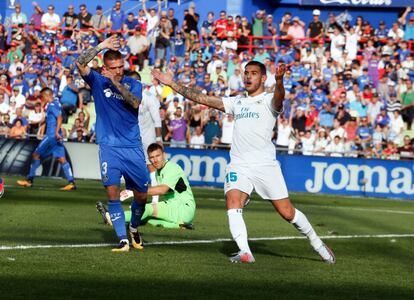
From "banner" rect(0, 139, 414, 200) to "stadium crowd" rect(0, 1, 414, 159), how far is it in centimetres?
38

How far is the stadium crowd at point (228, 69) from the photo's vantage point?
31.3m

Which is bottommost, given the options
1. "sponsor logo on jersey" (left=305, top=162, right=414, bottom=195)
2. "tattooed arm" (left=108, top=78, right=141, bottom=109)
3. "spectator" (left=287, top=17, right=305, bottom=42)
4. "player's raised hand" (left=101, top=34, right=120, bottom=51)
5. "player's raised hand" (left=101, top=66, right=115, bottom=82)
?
"sponsor logo on jersey" (left=305, top=162, right=414, bottom=195)

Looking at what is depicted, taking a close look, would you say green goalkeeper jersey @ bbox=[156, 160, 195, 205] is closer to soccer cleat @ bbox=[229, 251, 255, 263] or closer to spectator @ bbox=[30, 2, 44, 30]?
soccer cleat @ bbox=[229, 251, 255, 263]

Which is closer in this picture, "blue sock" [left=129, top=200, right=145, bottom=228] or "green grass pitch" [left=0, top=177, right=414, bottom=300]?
"green grass pitch" [left=0, top=177, right=414, bottom=300]

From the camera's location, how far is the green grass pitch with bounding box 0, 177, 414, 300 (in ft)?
30.8

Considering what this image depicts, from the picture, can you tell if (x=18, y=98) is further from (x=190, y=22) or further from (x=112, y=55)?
(x=112, y=55)

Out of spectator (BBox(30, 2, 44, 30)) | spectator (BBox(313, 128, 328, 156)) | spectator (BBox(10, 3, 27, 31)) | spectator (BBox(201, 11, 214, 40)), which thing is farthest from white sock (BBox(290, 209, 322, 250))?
spectator (BBox(10, 3, 27, 31))

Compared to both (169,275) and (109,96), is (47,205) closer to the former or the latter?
(109,96)

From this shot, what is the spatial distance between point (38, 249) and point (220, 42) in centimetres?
2575

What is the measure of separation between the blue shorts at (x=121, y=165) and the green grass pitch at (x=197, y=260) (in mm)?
811

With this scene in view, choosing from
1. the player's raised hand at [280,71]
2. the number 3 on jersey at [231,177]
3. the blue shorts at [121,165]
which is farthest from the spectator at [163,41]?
the player's raised hand at [280,71]

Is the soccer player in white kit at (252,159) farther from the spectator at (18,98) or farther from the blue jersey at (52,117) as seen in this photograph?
the spectator at (18,98)

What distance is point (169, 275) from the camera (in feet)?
34.0

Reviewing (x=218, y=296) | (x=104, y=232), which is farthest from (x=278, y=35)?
(x=218, y=296)
